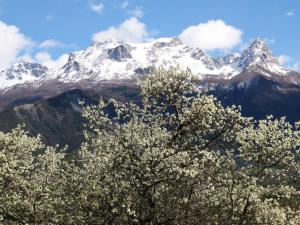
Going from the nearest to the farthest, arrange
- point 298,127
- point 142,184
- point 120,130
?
1. point 142,184
2. point 120,130
3. point 298,127

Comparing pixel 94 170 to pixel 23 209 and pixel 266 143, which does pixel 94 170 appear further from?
pixel 266 143

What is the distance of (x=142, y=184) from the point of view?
3022 cm

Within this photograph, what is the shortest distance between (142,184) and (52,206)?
23.1ft

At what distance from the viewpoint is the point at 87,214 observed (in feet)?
104

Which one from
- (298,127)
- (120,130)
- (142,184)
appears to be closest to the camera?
(142,184)

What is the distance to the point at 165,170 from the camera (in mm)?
29922

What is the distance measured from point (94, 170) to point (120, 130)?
3.11 meters

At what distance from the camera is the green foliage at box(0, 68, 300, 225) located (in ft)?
98.5

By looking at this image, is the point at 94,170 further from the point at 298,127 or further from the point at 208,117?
the point at 298,127

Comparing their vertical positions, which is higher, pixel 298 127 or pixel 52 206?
pixel 298 127

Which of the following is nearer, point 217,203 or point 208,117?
point 217,203

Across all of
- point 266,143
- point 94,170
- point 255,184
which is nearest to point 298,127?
point 266,143

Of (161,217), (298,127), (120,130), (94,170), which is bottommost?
(161,217)

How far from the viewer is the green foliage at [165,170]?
3003 centimetres
